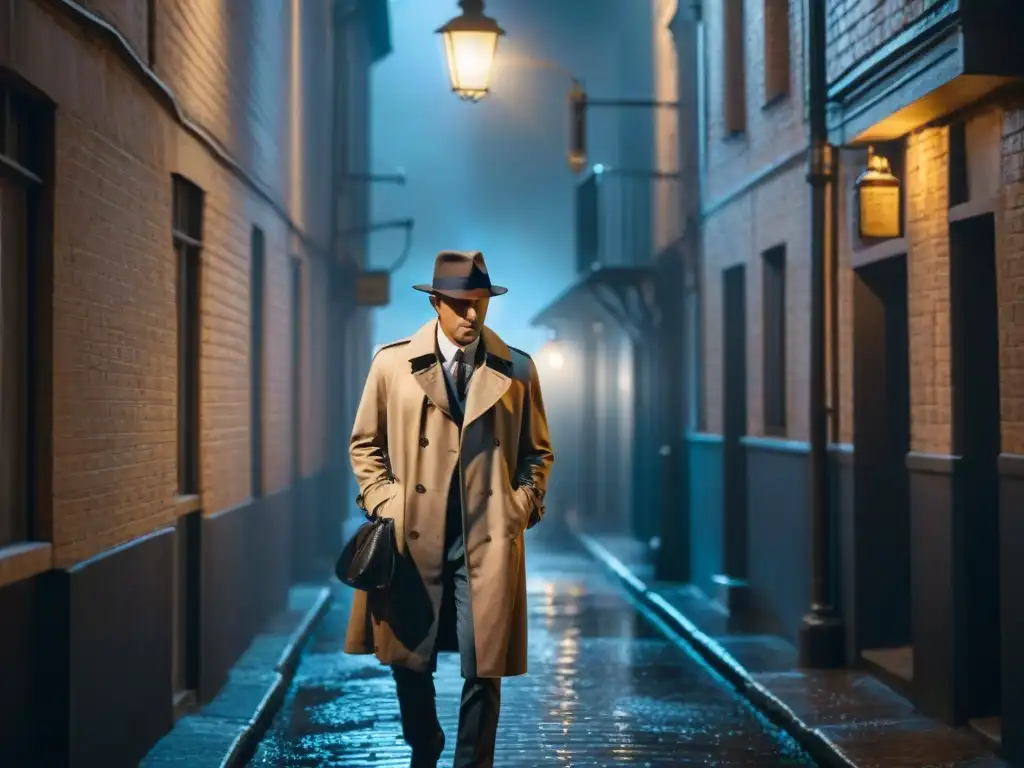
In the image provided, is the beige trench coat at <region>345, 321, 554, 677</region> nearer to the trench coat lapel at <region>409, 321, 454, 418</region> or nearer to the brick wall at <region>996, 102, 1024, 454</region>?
the trench coat lapel at <region>409, 321, 454, 418</region>

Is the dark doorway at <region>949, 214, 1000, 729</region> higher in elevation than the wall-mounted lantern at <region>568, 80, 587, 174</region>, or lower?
lower

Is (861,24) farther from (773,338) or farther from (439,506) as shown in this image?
(439,506)

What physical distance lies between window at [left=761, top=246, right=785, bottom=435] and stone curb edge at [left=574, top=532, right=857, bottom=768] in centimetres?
184

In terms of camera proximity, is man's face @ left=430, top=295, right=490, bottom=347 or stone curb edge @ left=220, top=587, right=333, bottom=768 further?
stone curb edge @ left=220, top=587, right=333, bottom=768

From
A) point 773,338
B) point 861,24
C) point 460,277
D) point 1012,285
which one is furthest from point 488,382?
point 773,338

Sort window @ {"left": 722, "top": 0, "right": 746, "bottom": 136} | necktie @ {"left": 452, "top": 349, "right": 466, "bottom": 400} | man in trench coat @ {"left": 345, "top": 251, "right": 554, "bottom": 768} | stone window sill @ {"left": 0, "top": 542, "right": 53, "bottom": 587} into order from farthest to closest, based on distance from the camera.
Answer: window @ {"left": 722, "top": 0, "right": 746, "bottom": 136} → necktie @ {"left": 452, "top": 349, "right": 466, "bottom": 400} → man in trench coat @ {"left": 345, "top": 251, "right": 554, "bottom": 768} → stone window sill @ {"left": 0, "top": 542, "right": 53, "bottom": 587}

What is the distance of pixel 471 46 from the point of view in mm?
10922

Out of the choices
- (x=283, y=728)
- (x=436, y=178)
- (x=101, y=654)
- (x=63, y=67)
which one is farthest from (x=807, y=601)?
(x=436, y=178)

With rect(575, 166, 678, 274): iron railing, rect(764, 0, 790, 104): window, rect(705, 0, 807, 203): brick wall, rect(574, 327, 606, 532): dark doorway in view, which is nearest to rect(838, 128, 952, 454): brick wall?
rect(705, 0, 807, 203): brick wall

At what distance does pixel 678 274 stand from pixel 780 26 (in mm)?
5170

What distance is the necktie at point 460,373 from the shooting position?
6004mm

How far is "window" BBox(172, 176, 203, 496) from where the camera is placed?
351 inches

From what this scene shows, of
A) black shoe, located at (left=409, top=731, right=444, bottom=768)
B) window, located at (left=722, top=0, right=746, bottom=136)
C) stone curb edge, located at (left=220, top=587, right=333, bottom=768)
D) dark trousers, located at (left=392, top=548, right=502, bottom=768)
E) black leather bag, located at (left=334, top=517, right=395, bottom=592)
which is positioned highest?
window, located at (left=722, top=0, right=746, bottom=136)

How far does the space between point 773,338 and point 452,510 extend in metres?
6.94
